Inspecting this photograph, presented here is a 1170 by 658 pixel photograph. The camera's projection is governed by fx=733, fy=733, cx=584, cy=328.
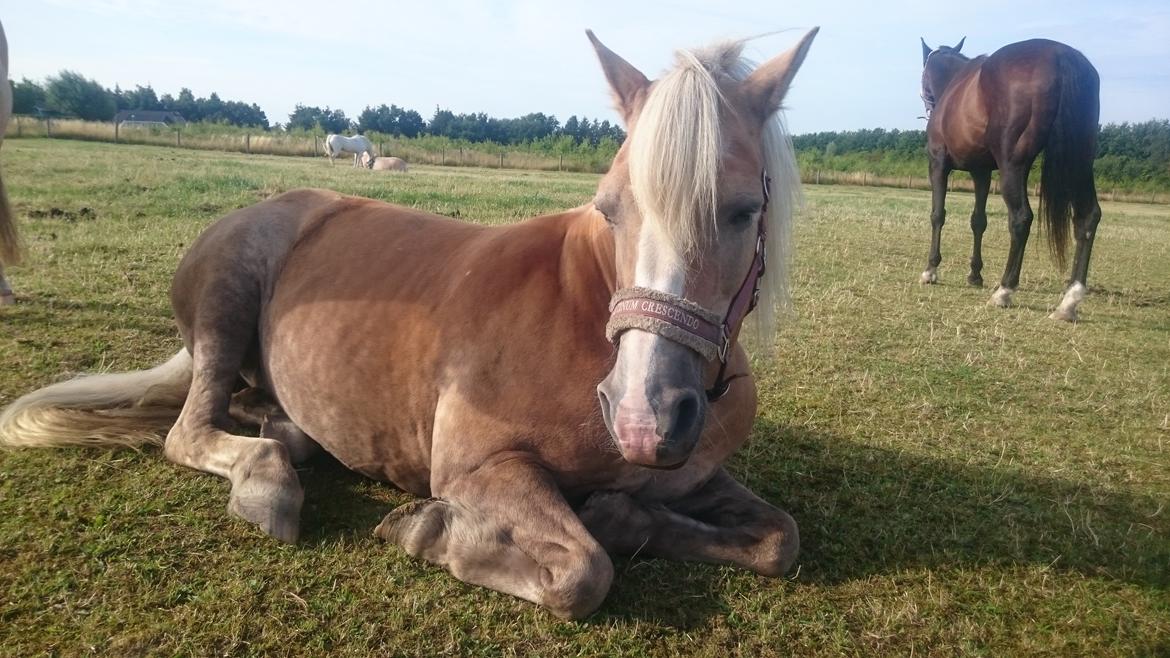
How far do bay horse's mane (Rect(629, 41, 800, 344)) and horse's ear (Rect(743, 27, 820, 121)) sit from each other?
7 cm

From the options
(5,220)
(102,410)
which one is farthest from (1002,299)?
(5,220)

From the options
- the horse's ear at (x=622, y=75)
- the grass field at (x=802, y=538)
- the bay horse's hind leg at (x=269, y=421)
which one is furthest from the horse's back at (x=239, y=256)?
the horse's ear at (x=622, y=75)

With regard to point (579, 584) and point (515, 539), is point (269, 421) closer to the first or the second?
point (515, 539)

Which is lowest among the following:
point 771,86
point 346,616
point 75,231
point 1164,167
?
point 346,616

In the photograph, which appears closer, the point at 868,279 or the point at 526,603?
the point at 526,603

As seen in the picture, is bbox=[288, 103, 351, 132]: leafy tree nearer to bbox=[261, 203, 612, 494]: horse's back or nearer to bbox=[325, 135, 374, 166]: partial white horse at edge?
bbox=[325, 135, 374, 166]: partial white horse at edge

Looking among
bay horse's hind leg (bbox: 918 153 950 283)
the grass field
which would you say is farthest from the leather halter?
bay horse's hind leg (bbox: 918 153 950 283)

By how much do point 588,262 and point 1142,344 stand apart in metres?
6.11

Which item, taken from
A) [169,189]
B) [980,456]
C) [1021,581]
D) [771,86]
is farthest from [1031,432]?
[169,189]

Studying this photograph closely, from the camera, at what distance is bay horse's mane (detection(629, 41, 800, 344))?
6.86 feet

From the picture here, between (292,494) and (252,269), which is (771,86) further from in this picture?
(252,269)

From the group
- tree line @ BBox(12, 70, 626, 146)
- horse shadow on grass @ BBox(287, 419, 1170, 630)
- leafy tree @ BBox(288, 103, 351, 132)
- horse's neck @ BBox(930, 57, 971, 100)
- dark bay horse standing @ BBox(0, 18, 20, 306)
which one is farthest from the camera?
leafy tree @ BBox(288, 103, 351, 132)

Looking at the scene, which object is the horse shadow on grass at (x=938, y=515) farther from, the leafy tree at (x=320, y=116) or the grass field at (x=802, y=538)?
the leafy tree at (x=320, y=116)

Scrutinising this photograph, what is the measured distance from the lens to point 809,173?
4109cm
